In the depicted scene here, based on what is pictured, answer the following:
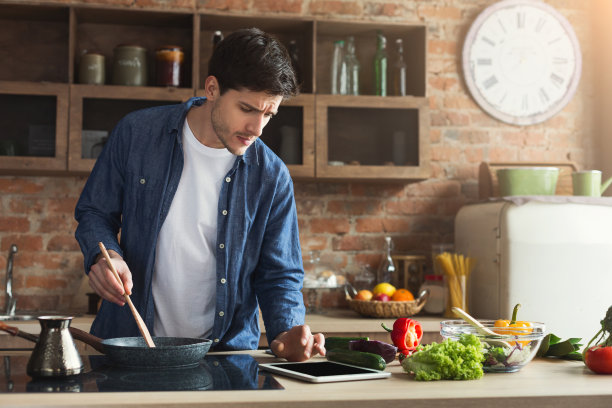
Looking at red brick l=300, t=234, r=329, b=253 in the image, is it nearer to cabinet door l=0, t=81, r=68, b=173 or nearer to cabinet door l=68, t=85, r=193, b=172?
cabinet door l=68, t=85, r=193, b=172

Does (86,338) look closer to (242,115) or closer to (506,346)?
(242,115)

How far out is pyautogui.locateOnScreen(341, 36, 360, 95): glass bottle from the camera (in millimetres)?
3342

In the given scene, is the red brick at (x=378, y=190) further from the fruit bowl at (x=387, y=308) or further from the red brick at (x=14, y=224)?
the red brick at (x=14, y=224)

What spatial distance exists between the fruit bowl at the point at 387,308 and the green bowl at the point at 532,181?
2.25 feet

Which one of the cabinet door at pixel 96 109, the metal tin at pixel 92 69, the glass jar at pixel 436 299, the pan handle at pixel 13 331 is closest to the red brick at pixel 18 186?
the cabinet door at pixel 96 109

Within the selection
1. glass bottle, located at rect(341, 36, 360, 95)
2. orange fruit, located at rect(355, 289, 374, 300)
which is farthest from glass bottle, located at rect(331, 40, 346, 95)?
orange fruit, located at rect(355, 289, 374, 300)

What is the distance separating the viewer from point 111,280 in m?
1.56

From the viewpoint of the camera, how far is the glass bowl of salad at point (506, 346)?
1452 millimetres

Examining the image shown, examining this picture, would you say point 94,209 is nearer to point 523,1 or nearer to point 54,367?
point 54,367

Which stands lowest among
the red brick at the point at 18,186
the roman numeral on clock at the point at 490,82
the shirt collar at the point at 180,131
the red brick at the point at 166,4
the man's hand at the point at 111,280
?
the man's hand at the point at 111,280

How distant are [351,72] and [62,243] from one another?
1619 millimetres

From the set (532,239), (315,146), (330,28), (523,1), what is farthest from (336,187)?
(523,1)

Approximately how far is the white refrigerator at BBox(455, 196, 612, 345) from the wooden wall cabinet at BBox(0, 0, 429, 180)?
561 mm

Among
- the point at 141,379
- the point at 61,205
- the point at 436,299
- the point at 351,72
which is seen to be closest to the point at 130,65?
the point at 61,205
